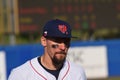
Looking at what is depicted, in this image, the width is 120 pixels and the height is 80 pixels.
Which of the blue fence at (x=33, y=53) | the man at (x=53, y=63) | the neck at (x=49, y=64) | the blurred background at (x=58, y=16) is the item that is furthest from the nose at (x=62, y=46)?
the blurred background at (x=58, y=16)

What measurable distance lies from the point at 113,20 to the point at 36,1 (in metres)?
2.83

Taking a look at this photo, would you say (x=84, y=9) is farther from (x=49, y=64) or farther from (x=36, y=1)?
(x=49, y=64)

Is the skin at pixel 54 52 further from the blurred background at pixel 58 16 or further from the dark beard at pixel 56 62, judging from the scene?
the blurred background at pixel 58 16

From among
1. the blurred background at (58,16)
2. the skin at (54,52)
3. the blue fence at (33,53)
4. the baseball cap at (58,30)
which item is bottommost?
the blue fence at (33,53)

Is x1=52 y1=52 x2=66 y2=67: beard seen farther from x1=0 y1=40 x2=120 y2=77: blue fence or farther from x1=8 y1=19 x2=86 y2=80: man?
x1=0 y1=40 x2=120 y2=77: blue fence

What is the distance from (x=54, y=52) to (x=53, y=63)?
0.10 m

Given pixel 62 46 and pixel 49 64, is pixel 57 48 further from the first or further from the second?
pixel 49 64

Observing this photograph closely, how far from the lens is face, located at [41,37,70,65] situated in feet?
9.16

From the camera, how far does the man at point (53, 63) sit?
9.27 ft

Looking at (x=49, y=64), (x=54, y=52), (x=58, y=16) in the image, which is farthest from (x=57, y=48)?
(x=58, y=16)

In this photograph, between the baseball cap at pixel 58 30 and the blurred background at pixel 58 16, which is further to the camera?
the blurred background at pixel 58 16

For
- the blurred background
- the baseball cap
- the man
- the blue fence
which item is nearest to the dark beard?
the man

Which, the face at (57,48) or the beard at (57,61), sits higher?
the face at (57,48)

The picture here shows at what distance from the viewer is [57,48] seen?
9.25ft
